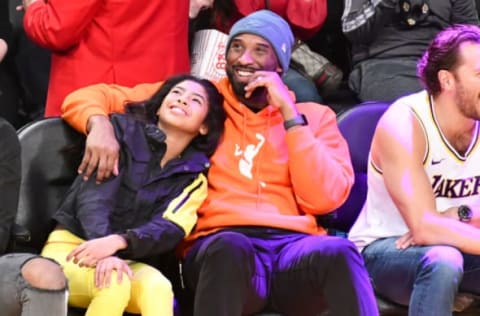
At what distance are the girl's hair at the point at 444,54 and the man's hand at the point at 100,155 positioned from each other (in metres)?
0.95

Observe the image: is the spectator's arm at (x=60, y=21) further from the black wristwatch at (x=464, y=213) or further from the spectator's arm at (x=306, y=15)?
the black wristwatch at (x=464, y=213)

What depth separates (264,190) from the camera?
10.4 feet

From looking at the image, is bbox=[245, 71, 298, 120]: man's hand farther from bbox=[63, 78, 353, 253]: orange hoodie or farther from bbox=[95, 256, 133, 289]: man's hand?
bbox=[95, 256, 133, 289]: man's hand

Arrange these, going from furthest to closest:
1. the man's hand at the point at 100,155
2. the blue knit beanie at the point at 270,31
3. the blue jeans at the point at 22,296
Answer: the blue knit beanie at the point at 270,31 < the man's hand at the point at 100,155 < the blue jeans at the point at 22,296

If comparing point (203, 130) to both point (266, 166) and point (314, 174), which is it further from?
point (314, 174)

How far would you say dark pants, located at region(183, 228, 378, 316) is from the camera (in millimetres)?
2730

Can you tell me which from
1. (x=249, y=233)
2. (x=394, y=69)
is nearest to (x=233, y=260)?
(x=249, y=233)

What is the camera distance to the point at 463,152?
127 inches

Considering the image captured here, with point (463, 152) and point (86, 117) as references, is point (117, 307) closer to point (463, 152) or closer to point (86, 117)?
point (86, 117)

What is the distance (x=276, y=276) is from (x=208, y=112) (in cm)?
A: 55

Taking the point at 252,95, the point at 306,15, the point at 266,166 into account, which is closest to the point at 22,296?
the point at 266,166

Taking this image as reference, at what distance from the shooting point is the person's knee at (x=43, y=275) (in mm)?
2541

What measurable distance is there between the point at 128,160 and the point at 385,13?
50.5 inches

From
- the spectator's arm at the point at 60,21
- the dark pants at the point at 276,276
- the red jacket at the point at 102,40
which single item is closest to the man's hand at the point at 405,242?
the dark pants at the point at 276,276
